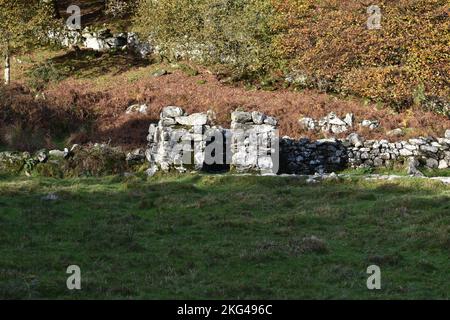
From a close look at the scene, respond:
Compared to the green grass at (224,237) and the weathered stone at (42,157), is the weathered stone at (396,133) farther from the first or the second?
the weathered stone at (42,157)

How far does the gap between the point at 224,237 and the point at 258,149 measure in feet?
36.4

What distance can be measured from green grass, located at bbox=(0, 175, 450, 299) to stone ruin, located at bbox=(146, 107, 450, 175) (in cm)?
243

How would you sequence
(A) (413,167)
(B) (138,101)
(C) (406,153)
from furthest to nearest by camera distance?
(B) (138,101) < (C) (406,153) < (A) (413,167)

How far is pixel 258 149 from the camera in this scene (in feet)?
88.4

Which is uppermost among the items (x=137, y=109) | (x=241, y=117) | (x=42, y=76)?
(x=42, y=76)

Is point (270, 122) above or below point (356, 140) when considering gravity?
above

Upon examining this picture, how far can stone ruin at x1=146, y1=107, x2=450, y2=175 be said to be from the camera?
1056 inches

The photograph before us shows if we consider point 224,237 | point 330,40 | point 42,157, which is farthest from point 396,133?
point 224,237

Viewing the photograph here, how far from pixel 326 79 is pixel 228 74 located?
27.0 ft

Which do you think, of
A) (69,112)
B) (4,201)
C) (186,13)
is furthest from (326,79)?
(4,201)

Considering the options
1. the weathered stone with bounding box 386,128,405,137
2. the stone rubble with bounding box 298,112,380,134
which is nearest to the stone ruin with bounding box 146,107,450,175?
the weathered stone with bounding box 386,128,405,137

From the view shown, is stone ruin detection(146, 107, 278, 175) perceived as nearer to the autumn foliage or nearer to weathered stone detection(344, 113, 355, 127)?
weathered stone detection(344, 113, 355, 127)

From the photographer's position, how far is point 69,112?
120 feet

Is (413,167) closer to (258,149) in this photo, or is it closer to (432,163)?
(432,163)
